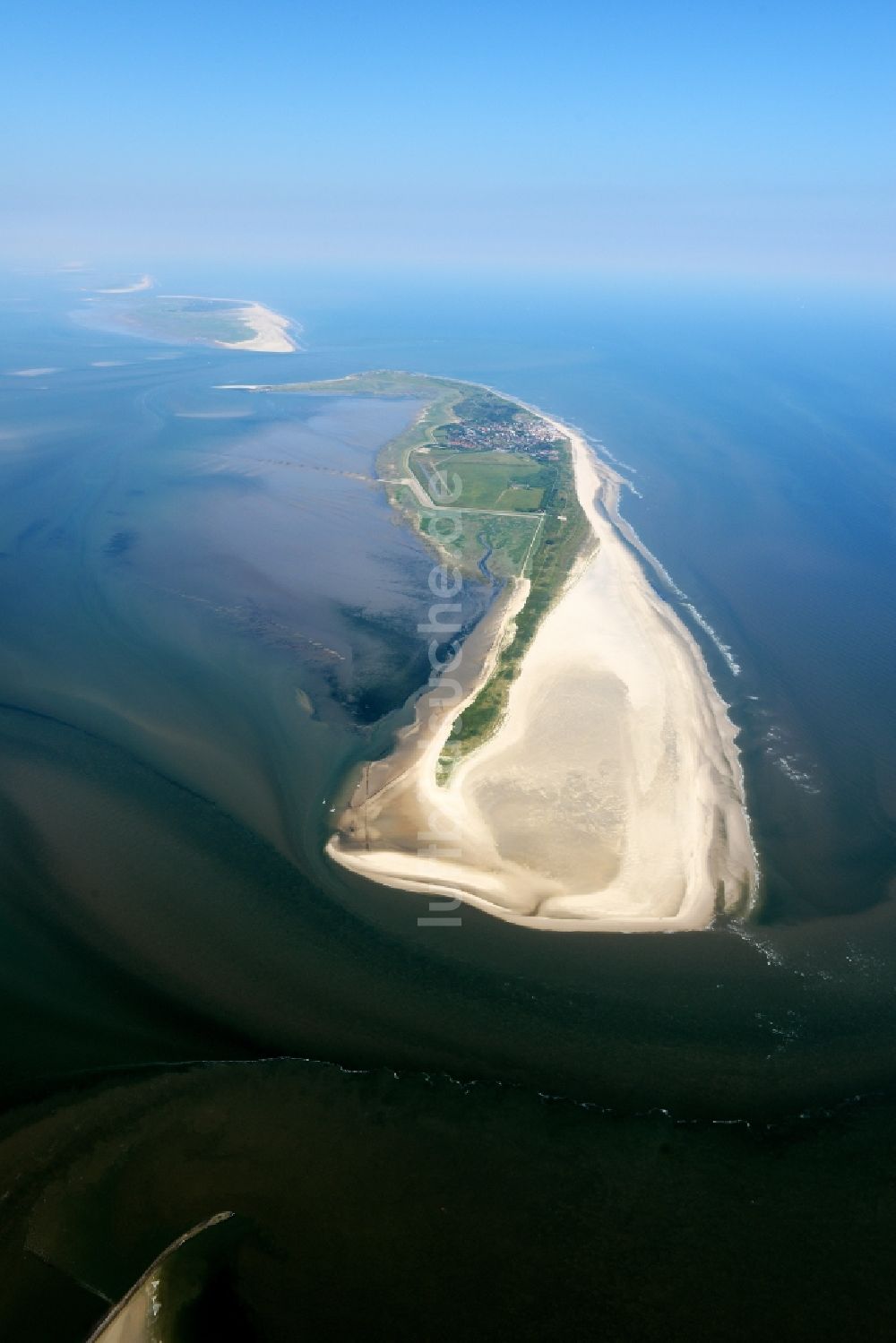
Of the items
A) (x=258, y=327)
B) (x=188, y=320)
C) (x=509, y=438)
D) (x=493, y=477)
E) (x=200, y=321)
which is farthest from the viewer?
(x=188, y=320)

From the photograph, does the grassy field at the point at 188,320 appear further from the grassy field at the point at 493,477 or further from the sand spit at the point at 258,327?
the grassy field at the point at 493,477

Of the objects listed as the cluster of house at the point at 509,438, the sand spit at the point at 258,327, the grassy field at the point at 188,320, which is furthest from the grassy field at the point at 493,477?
the grassy field at the point at 188,320

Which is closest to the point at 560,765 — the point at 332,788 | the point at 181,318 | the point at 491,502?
the point at 332,788

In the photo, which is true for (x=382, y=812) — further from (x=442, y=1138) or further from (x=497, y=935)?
(x=442, y=1138)

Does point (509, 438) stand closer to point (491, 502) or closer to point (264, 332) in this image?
point (491, 502)

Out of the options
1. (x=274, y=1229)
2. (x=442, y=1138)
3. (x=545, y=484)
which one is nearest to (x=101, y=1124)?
(x=274, y=1229)

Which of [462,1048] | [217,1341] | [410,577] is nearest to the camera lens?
[217,1341]

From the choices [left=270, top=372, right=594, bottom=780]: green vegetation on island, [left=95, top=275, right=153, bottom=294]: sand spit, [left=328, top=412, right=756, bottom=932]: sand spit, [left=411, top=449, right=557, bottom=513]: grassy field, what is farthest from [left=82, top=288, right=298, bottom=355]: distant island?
[left=328, top=412, right=756, bottom=932]: sand spit

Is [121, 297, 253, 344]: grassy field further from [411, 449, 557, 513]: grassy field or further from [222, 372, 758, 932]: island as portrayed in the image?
[222, 372, 758, 932]: island
